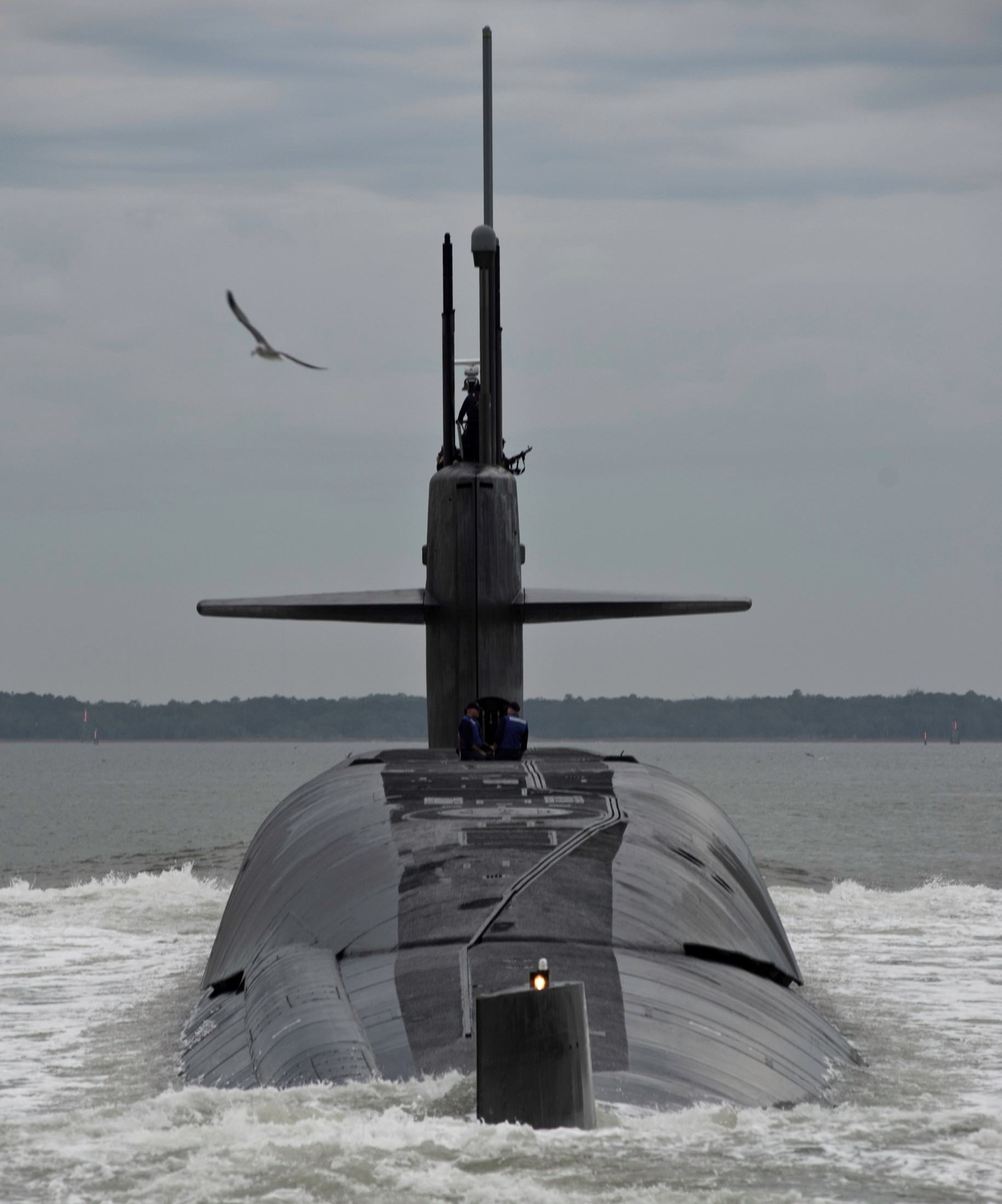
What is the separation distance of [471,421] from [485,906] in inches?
365

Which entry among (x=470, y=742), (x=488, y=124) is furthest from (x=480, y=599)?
(x=488, y=124)

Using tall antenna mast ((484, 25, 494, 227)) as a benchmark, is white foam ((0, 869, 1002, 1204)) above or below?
below

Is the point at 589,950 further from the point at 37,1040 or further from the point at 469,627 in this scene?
the point at 469,627

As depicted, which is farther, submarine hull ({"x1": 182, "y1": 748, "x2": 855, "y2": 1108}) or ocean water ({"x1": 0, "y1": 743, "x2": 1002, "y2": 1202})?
submarine hull ({"x1": 182, "y1": 748, "x2": 855, "y2": 1108})

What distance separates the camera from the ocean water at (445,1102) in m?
7.71

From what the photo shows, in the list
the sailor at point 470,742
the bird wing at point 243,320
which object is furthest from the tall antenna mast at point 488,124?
the bird wing at point 243,320

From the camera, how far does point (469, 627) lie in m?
17.8

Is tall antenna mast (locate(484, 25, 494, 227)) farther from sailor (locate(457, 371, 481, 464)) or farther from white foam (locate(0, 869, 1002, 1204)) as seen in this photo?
white foam (locate(0, 869, 1002, 1204))

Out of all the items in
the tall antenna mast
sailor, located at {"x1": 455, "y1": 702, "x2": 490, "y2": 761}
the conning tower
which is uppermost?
the tall antenna mast

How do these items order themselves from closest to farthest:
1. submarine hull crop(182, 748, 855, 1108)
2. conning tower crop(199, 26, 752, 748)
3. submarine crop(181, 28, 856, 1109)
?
submarine hull crop(182, 748, 855, 1108)
submarine crop(181, 28, 856, 1109)
conning tower crop(199, 26, 752, 748)

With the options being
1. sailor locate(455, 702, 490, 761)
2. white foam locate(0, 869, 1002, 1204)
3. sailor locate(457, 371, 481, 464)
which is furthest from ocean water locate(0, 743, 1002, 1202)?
sailor locate(457, 371, 481, 464)

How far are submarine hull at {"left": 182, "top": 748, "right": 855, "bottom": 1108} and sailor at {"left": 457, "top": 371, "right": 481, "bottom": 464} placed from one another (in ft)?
15.8

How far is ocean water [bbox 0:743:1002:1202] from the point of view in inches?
304

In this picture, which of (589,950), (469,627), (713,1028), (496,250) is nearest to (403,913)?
(589,950)
